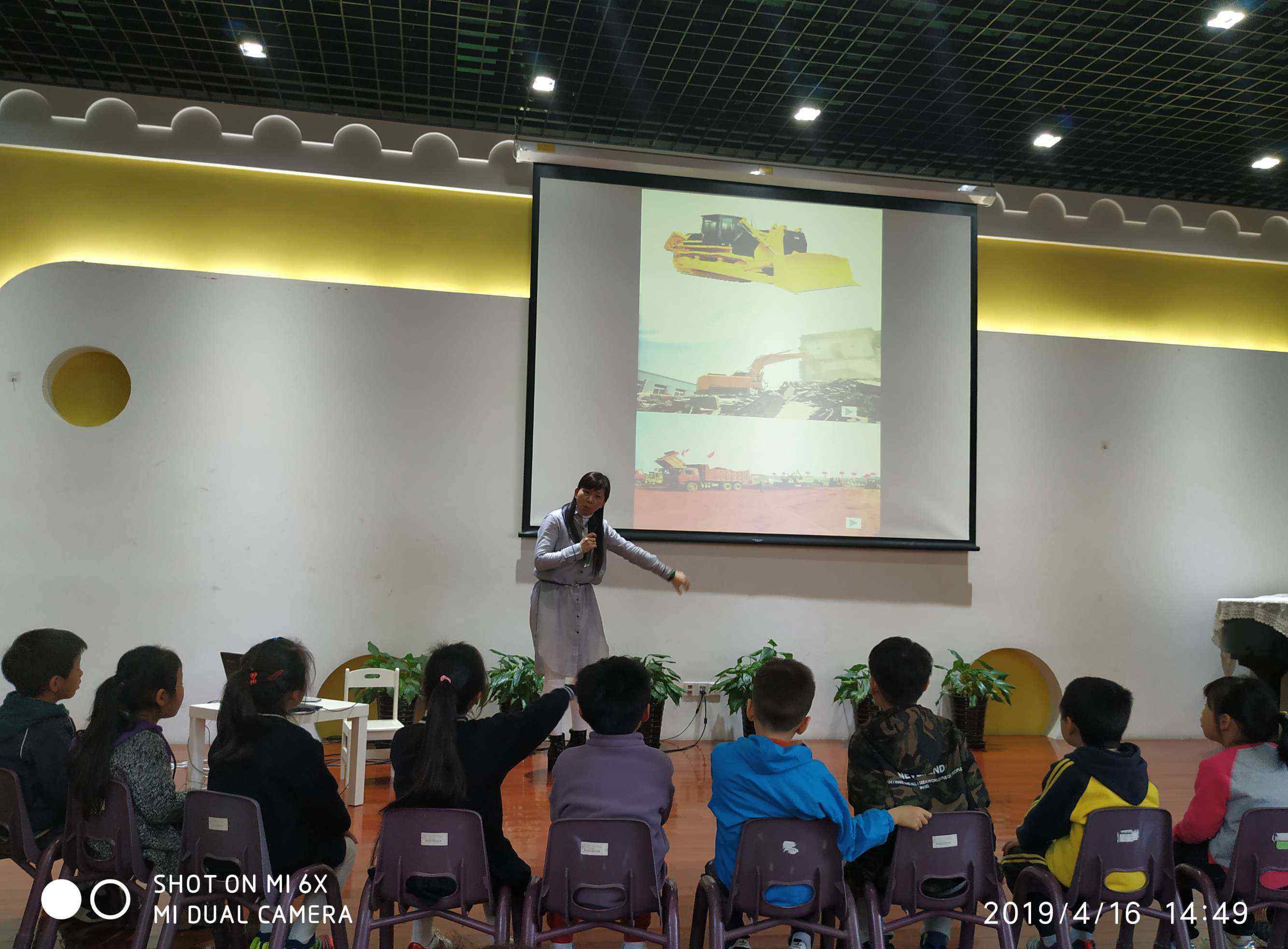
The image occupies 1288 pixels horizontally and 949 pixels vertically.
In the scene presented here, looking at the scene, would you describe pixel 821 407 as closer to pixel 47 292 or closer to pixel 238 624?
pixel 238 624

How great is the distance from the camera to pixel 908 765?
7.61 feet

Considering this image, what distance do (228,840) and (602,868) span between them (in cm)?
85

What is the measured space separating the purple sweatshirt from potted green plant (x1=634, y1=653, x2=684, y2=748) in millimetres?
2747

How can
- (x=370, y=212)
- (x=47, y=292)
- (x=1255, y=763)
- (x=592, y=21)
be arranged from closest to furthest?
(x=1255, y=763) < (x=592, y=21) < (x=47, y=292) < (x=370, y=212)

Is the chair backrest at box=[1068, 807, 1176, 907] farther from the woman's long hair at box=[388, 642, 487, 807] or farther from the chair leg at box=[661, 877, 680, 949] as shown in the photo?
the woman's long hair at box=[388, 642, 487, 807]

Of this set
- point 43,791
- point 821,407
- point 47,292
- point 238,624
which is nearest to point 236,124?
point 47,292

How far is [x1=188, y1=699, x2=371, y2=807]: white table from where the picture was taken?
3.76 meters

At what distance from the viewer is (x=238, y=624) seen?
5.12m

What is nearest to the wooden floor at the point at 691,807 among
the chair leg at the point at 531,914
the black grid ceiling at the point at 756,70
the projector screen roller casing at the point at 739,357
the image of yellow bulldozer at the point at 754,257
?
the chair leg at the point at 531,914

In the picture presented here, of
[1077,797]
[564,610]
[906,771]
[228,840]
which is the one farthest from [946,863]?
[564,610]

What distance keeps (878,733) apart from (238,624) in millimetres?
3890

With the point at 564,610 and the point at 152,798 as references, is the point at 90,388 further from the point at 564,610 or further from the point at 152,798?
the point at 152,798

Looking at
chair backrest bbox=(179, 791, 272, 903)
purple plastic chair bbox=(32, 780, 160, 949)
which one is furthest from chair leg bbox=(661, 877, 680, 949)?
purple plastic chair bbox=(32, 780, 160, 949)

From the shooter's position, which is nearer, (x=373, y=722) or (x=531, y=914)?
(x=531, y=914)
